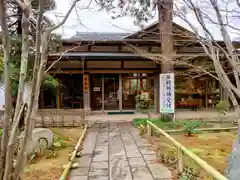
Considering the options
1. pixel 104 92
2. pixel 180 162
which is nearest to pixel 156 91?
pixel 104 92

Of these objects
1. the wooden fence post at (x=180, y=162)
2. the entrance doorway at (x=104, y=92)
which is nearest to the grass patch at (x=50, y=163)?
the wooden fence post at (x=180, y=162)

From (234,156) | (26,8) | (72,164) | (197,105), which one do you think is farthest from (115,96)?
(26,8)

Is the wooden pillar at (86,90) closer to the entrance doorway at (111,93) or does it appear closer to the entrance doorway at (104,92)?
the entrance doorway at (104,92)

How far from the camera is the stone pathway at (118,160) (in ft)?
15.0

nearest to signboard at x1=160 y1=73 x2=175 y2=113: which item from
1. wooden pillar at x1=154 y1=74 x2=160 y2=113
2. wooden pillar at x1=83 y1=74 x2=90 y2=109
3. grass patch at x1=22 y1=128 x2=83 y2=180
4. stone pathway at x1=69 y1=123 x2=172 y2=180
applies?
stone pathway at x1=69 y1=123 x2=172 y2=180

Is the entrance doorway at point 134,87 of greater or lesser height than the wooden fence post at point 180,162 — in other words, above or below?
above

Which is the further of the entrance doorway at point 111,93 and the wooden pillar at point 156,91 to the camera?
the entrance doorway at point 111,93

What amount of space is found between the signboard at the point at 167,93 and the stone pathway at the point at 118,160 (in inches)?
74.7

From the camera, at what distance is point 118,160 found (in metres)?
5.53

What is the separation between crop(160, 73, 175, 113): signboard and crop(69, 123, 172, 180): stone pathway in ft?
6.22

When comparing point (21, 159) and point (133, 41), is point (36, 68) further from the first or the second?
point (133, 41)

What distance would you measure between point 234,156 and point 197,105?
12460mm

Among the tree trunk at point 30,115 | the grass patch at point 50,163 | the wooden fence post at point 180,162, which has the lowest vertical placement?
the grass patch at point 50,163

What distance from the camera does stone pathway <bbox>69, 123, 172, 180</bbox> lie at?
4.56 m
